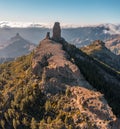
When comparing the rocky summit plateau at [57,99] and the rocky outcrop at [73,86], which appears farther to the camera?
the rocky summit plateau at [57,99]

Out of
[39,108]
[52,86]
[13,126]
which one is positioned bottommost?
[13,126]

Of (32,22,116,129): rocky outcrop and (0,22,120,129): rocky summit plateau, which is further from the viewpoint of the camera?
(0,22,120,129): rocky summit plateau

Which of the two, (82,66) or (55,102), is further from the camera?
(82,66)

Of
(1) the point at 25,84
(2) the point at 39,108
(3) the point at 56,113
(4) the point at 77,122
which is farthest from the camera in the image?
(1) the point at 25,84

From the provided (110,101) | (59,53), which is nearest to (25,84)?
(59,53)

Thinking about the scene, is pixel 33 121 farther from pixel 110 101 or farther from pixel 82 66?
pixel 82 66

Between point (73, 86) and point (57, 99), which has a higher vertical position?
point (73, 86)

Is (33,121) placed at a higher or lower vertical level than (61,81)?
lower

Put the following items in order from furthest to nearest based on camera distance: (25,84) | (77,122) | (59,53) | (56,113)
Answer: (59,53) → (25,84) → (56,113) → (77,122)
